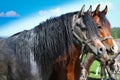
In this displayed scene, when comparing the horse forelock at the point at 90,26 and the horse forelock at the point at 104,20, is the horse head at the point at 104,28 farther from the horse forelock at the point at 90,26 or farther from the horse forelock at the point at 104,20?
the horse forelock at the point at 90,26

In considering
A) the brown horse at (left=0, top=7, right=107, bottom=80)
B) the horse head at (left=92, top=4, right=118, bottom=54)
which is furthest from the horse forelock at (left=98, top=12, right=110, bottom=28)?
the brown horse at (left=0, top=7, right=107, bottom=80)

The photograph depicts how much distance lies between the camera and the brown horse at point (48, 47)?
519cm

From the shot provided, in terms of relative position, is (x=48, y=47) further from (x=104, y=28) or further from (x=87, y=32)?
(x=104, y=28)

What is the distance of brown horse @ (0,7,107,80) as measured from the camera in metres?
5.19

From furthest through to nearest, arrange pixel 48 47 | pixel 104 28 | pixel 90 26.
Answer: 1. pixel 104 28
2. pixel 48 47
3. pixel 90 26

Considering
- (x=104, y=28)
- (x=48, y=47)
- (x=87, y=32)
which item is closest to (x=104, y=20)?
(x=104, y=28)

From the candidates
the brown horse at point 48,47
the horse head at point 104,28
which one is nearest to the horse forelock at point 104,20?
the horse head at point 104,28

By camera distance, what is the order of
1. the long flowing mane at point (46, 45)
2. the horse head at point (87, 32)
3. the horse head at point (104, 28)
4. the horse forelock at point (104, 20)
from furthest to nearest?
the horse forelock at point (104, 20), the horse head at point (104, 28), the long flowing mane at point (46, 45), the horse head at point (87, 32)

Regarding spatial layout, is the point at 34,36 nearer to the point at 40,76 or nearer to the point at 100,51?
the point at 40,76

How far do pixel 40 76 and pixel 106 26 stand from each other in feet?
7.04

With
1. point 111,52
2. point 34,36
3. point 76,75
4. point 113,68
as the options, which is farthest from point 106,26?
point 113,68

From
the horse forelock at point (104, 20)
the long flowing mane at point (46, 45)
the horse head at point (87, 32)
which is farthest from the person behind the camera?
the horse forelock at point (104, 20)

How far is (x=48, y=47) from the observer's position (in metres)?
5.29

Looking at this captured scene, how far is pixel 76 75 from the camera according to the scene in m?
5.76
